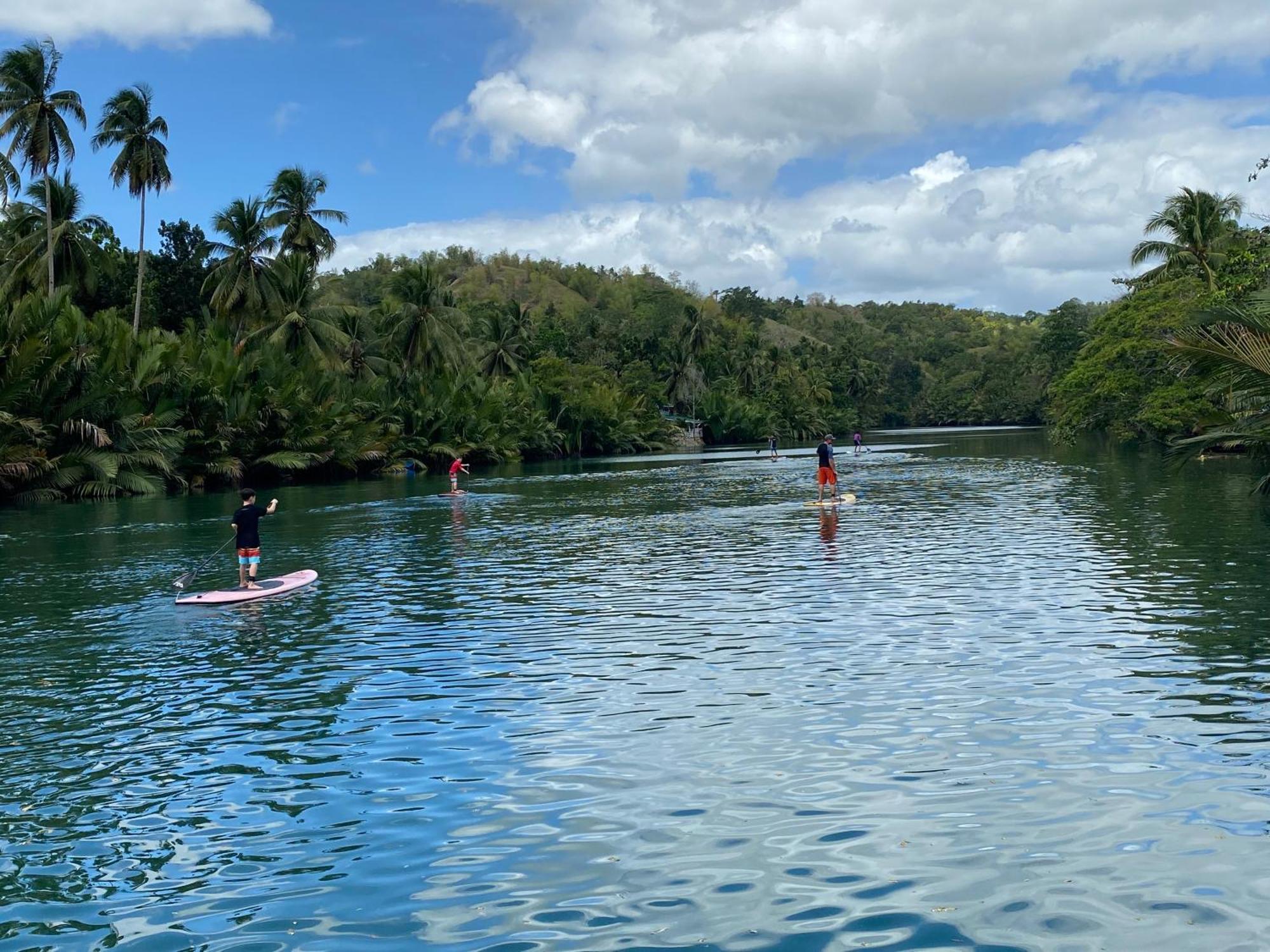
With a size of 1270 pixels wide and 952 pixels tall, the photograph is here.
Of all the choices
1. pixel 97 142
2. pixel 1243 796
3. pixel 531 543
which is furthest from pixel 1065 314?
pixel 1243 796

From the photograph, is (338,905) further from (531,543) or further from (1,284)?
(1,284)

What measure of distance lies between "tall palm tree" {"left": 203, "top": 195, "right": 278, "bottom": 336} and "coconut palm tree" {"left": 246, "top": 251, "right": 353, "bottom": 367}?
90 cm

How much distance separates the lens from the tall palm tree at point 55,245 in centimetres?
6050

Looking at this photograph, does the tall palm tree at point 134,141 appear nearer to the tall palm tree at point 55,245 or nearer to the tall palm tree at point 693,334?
the tall palm tree at point 55,245

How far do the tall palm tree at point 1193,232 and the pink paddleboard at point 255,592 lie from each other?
6084 centimetres

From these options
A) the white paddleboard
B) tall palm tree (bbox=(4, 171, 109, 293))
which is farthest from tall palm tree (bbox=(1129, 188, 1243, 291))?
tall palm tree (bbox=(4, 171, 109, 293))

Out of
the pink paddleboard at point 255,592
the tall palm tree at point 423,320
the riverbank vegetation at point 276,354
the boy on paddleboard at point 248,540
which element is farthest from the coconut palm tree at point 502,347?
the boy on paddleboard at point 248,540

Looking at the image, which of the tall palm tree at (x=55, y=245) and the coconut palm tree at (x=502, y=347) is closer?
the tall palm tree at (x=55, y=245)

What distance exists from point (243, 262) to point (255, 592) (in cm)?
4950

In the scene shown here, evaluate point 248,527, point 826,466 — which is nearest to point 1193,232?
point 826,466

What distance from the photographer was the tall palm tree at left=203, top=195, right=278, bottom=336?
210ft

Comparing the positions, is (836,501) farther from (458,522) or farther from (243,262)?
(243,262)

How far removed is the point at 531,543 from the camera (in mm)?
27984

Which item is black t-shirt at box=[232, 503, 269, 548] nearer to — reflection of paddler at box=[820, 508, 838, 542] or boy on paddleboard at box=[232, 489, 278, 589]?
boy on paddleboard at box=[232, 489, 278, 589]
